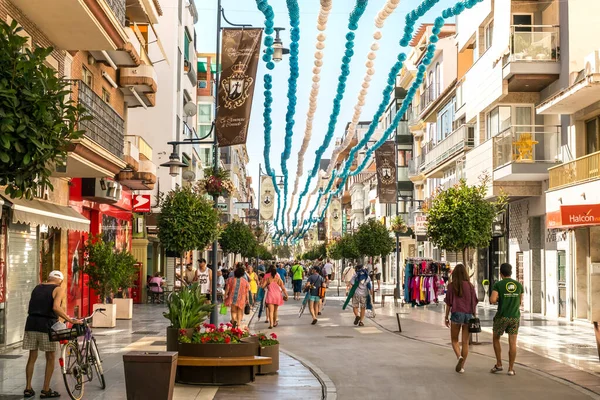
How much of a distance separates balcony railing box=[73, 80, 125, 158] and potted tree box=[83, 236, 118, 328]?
8.49ft

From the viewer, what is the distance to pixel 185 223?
2838 cm

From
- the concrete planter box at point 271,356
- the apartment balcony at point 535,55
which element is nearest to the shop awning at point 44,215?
the concrete planter box at point 271,356

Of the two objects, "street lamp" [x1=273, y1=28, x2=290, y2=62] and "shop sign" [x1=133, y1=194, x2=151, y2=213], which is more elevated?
"street lamp" [x1=273, y1=28, x2=290, y2=62]

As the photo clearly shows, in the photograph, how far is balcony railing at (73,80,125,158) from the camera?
2062cm

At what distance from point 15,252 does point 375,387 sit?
9.30 meters

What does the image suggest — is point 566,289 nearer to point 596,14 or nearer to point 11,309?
point 596,14

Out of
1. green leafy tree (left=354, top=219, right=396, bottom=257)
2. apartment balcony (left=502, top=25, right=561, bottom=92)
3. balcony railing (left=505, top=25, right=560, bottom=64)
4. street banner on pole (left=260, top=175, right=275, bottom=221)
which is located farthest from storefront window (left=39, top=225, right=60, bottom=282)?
street banner on pole (left=260, top=175, right=275, bottom=221)

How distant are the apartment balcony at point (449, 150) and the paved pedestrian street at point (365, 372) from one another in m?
16.8

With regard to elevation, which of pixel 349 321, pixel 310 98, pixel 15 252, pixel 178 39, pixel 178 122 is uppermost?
pixel 178 39

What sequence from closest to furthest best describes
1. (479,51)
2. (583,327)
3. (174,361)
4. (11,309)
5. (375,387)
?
(174,361) → (375,387) → (11,309) → (583,327) → (479,51)

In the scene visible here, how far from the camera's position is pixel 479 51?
35.4m

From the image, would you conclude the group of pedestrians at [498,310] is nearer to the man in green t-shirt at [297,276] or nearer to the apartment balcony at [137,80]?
the apartment balcony at [137,80]

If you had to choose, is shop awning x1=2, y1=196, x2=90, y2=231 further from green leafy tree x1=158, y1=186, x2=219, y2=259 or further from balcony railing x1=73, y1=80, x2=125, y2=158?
green leafy tree x1=158, y1=186, x2=219, y2=259

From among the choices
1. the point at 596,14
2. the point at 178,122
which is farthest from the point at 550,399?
the point at 178,122
